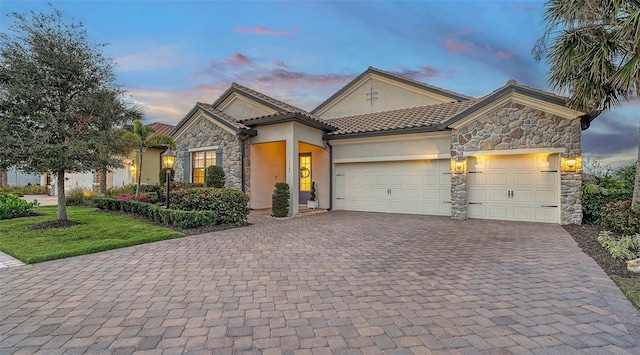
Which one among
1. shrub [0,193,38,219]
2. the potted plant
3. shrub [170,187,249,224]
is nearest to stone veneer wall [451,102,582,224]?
the potted plant

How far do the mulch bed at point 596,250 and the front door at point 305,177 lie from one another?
9720 millimetres

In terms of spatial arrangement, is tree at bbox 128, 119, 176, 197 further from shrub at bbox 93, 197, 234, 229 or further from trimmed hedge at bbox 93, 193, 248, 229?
shrub at bbox 93, 197, 234, 229

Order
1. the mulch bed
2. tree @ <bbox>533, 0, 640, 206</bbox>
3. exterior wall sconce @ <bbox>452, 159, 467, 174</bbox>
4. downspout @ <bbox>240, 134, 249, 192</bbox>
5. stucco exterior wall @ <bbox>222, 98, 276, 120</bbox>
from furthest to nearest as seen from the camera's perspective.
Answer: stucco exterior wall @ <bbox>222, 98, 276, 120</bbox> < downspout @ <bbox>240, 134, 249, 192</bbox> < exterior wall sconce @ <bbox>452, 159, 467, 174</bbox> < tree @ <bbox>533, 0, 640, 206</bbox> < the mulch bed

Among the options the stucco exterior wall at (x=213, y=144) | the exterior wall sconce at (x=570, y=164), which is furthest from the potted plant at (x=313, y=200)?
the exterior wall sconce at (x=570, y=164)

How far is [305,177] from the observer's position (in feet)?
47.1

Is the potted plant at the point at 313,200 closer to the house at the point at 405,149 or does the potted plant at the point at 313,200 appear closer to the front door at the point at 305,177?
the house at the point at 405,149

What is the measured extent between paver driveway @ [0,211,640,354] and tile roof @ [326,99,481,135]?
6.41 m

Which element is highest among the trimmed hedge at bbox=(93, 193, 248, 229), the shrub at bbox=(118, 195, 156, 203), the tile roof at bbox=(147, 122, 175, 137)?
the tile roof at bbox=(147, 122, 175, 137)

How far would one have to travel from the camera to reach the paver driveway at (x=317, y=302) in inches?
104

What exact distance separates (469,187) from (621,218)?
403 centimetres

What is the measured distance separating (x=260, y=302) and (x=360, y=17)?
10512mm

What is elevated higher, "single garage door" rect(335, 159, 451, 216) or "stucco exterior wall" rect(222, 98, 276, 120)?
"stucco exterior wall" rect(222, 98, 276, 120)

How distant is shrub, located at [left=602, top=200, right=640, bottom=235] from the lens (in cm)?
679

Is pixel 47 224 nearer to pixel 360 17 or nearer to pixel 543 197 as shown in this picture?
pixel 360 17
